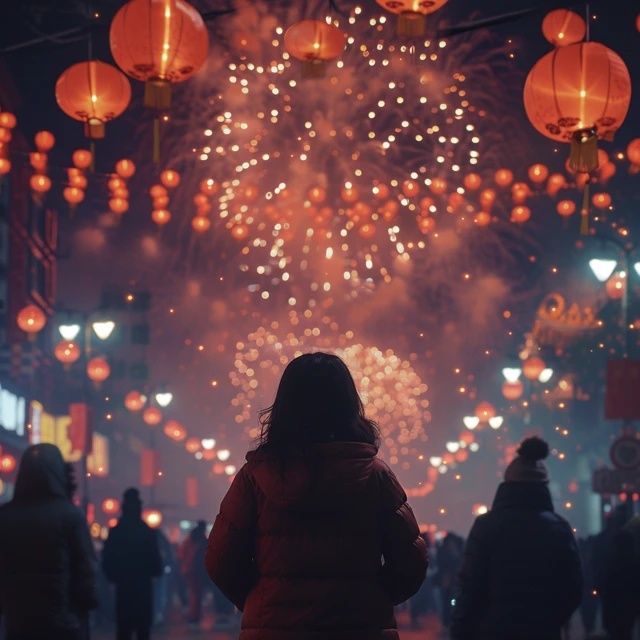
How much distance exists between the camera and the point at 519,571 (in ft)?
22.2

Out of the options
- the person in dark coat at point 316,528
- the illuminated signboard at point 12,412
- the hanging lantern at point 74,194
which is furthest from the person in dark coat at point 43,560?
the illuminated signboard at point 12,412

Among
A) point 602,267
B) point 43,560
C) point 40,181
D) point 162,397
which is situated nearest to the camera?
point 43,560

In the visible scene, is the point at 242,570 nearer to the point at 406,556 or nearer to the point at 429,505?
the point at 406,556

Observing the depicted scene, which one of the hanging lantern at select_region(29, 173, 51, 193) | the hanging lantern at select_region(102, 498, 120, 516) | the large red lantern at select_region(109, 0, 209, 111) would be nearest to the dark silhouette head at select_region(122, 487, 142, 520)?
the large red lantern at select_region(109, 0, 209, 111)

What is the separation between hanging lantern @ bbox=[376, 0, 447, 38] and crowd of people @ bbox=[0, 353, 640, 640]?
3913mm

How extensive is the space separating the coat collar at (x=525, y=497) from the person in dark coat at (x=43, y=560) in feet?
6.75

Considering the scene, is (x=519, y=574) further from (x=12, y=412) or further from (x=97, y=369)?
(x=12, y=412)

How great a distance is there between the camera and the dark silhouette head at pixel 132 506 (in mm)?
12977

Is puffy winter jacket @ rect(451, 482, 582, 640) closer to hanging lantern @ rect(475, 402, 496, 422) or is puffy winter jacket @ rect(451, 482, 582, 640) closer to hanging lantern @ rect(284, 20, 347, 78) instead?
hanging lantern @ rect(284, 20, 347, 78)

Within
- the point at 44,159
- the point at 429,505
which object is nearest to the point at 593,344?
the point at 44,159

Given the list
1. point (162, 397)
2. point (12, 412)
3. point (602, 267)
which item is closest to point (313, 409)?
point (602, 267)

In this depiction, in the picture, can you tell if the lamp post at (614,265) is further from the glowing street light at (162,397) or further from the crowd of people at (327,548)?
the glowing street light at (162,397)

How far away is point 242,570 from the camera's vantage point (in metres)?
4.35

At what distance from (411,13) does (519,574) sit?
195 inches
